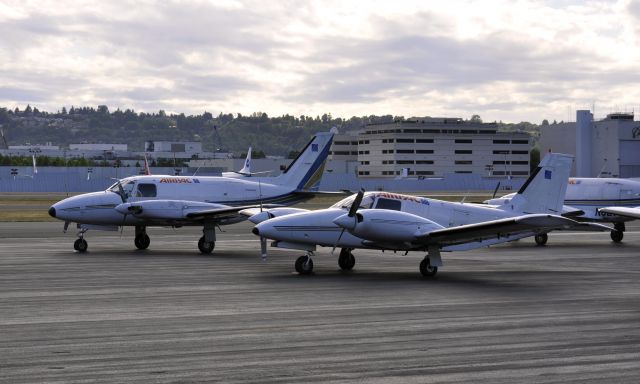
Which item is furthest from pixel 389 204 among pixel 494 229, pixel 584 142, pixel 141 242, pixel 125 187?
pixel 584 142

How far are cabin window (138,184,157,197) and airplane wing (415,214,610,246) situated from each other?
14845 millimetres

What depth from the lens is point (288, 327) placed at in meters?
15.8

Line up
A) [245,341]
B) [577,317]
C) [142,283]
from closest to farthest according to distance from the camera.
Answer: [245,341], [577,317], [142,283]

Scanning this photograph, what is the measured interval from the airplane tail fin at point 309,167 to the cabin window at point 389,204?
15.2 metres

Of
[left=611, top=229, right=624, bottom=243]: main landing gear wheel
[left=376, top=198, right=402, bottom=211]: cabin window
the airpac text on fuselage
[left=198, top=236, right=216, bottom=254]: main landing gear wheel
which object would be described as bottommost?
[left=611, top=229, right=624, bottom=243]: main landing gear wheel

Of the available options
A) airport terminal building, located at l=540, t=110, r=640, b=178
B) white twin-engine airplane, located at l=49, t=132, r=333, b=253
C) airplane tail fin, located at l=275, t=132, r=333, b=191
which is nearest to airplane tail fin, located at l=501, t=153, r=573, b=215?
white twin-engine airplane, located at l=49, t=132, r=333, b=253

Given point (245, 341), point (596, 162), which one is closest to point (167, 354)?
point (245, 341)

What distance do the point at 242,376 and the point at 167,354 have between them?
74.6 inches

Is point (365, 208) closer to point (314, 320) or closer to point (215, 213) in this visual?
point (314, 320)

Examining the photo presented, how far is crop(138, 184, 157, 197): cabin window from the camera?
35156mm

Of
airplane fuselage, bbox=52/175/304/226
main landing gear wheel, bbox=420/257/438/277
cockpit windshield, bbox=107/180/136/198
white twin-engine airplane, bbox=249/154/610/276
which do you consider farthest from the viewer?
cockpit windshield, bbox=107/180/136/198

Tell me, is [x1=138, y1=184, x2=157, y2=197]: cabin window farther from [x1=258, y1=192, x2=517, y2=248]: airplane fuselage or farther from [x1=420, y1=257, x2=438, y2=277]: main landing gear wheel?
[x1=420, y1=257, x2=438, y2=277]: main landing gear wheel

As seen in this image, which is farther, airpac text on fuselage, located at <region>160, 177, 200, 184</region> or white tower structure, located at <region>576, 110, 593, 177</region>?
white tower structure, located at <region>576, 110, 593, 177</region>

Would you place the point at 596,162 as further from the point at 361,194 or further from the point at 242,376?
the point at 242,376
